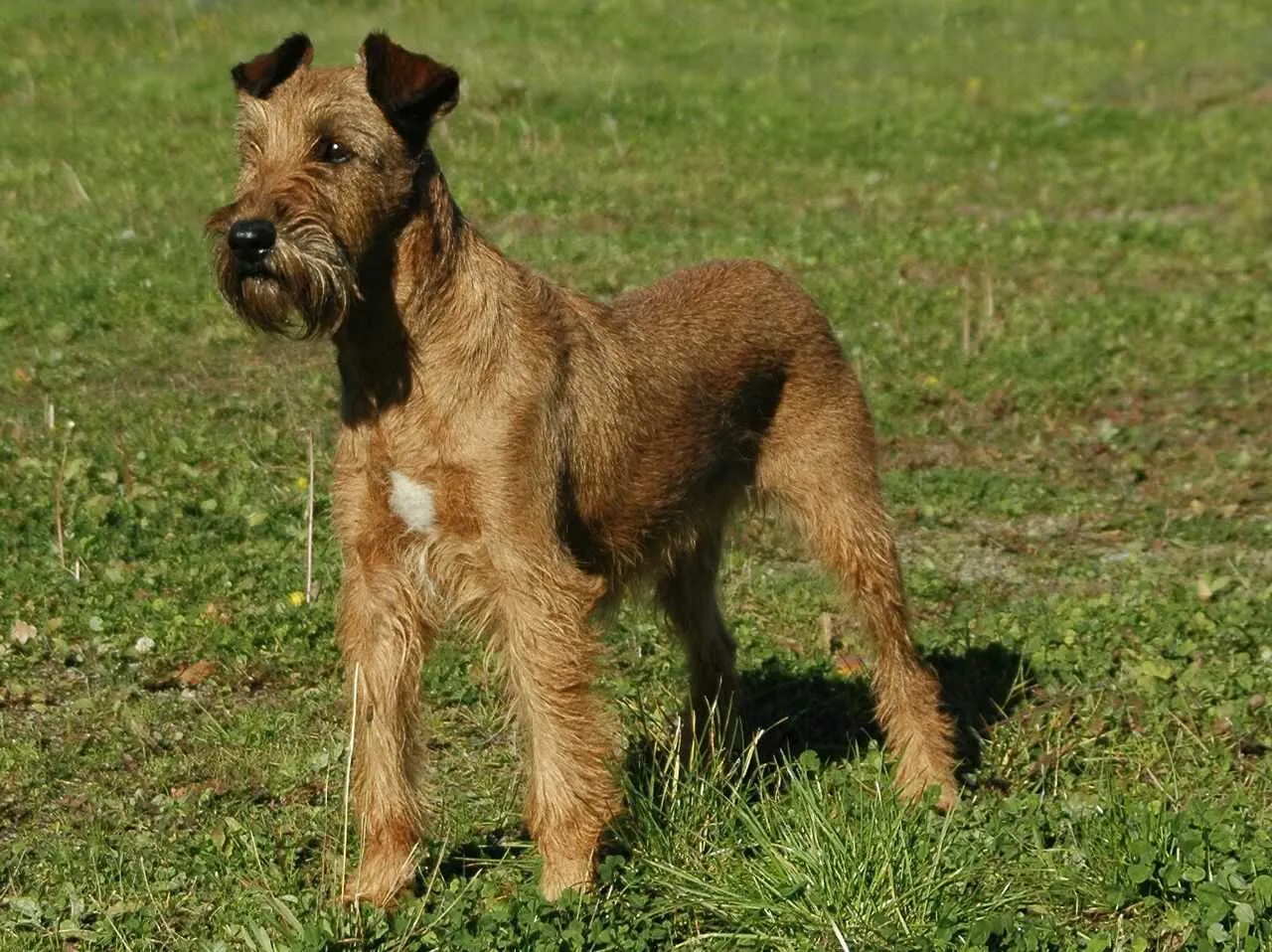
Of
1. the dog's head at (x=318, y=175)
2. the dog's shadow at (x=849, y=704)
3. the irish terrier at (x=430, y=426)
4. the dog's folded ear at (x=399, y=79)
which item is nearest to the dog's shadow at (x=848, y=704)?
the dog's shadow at (x=849, y=704)

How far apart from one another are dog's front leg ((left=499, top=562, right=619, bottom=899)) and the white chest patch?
1.07 feet

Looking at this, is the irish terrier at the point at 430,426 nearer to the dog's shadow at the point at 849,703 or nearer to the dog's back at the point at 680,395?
the dog's back at the point at 680,395

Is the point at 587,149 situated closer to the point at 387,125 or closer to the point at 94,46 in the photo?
the point at 94,46

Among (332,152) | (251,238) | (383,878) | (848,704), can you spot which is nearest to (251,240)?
(251,238)

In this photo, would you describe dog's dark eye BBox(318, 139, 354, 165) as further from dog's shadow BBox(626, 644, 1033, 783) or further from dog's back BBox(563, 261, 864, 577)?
dog's shadow BBox(626, 644, 1033, 783)

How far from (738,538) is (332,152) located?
4140 millimetres

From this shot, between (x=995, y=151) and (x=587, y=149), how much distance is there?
3942 millimetres

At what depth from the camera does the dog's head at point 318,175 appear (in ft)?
16.8

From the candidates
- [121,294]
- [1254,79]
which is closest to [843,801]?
[121,294]

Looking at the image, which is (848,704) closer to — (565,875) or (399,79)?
(565,875)

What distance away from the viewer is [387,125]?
5.49m

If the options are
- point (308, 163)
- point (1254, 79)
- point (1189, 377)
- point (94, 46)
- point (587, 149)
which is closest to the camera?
point (308, 163)

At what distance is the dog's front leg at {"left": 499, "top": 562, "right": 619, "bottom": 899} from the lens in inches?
221

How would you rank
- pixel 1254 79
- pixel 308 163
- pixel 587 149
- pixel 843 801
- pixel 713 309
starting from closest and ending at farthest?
1. pixel 308 163
2. pixel 843 801
3. pixel 713 309
4. pixel 587 149
5. pixel 1254 79
